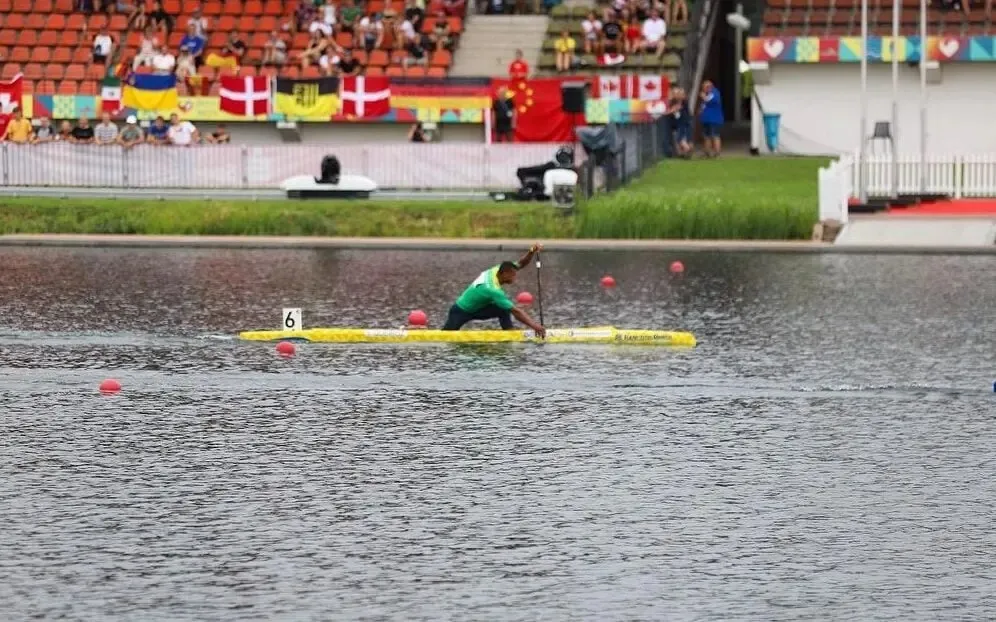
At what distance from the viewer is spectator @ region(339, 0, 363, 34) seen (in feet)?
176

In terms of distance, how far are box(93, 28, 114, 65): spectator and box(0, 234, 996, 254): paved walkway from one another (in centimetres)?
1303

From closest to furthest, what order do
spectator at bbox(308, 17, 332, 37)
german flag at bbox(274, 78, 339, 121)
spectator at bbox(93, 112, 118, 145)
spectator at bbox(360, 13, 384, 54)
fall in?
spectator at bbox(93, 112, 118, 145)
german flag at bbox(274, 78, 339, 121)
spectator at bbox(360, 13, 384, 54)
spectator at bbox(308, 17, 332, 37)

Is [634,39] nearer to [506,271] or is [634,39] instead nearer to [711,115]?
[711,115]

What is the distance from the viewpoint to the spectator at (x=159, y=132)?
47.2m

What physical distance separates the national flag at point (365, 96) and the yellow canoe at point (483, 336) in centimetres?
2397

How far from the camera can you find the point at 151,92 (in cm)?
5056

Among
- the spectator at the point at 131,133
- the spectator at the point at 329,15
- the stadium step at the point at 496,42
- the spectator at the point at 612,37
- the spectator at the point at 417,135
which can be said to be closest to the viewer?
the spectator at the point at 131,133

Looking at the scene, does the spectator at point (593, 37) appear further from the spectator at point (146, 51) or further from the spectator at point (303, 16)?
the spectator at point (146, 51)

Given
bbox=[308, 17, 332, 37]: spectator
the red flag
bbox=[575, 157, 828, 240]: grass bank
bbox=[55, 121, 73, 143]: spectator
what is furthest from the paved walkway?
bbox=[308, 17, 332, 37]: spectator

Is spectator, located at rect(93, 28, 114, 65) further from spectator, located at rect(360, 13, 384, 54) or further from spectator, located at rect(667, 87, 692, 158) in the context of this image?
spectator, located at rect(667, 87, 692, 158)

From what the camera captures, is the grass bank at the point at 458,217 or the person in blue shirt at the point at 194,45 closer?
the grass bank at the point at 458,217

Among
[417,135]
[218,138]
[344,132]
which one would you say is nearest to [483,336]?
[218,138]

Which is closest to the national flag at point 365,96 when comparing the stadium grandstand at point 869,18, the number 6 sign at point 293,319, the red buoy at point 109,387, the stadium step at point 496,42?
the stadium step at point 496,42

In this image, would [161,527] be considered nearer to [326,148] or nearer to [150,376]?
[150,376]
